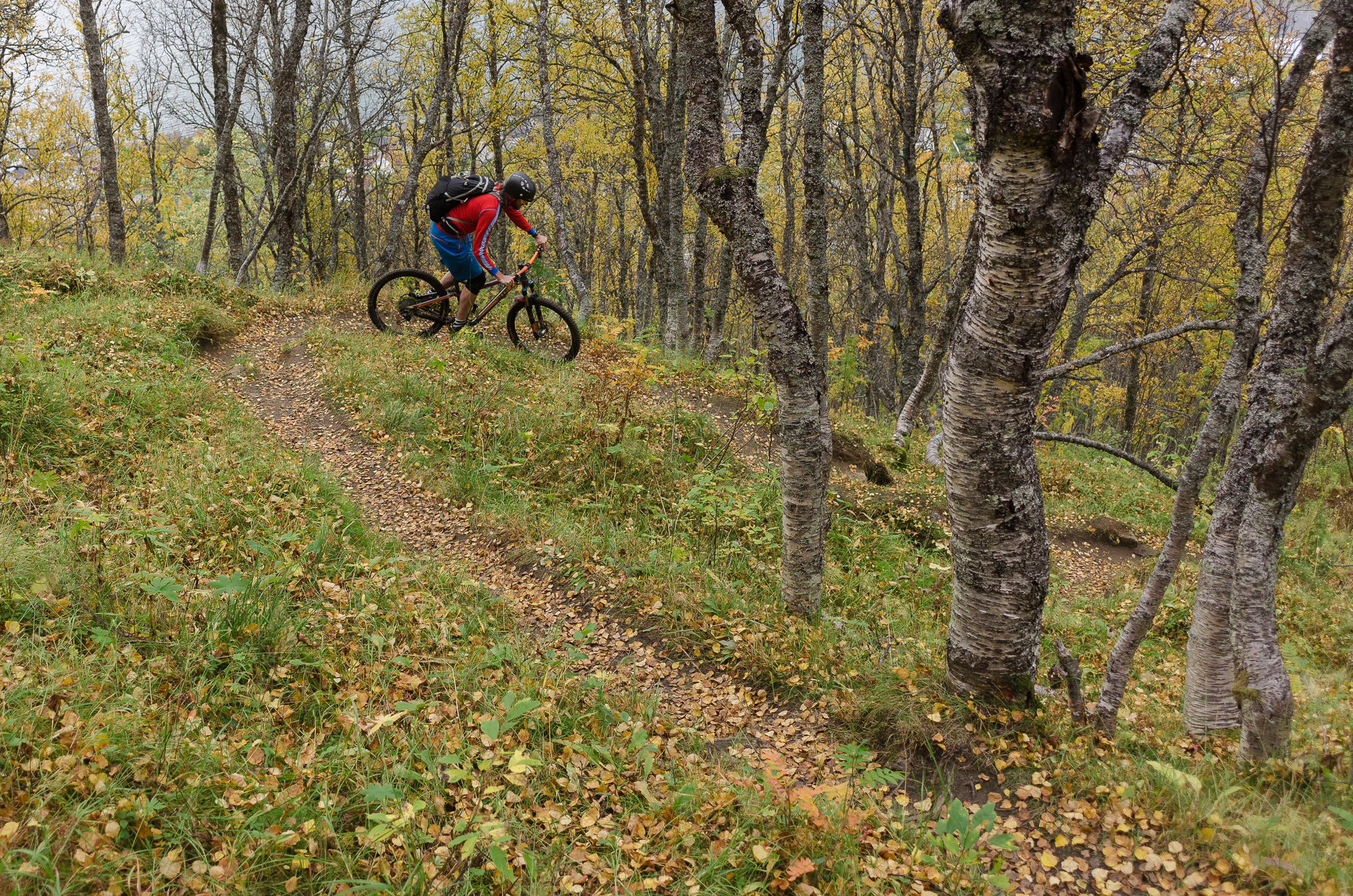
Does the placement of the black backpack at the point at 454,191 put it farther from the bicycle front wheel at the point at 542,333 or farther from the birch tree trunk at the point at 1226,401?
the birch tree trunk at the point at 1226,401

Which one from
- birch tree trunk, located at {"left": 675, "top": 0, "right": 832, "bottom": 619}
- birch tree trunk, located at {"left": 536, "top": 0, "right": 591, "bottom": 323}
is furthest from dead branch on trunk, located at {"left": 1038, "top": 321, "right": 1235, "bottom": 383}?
birch tree trunk, located at {"left": 536, "top": 0, "right": 591, "bottom": 323}

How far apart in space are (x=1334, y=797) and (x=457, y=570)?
5.09 meters

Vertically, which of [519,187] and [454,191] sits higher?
[519,187]

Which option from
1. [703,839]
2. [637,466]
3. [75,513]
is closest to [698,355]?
[637,466]

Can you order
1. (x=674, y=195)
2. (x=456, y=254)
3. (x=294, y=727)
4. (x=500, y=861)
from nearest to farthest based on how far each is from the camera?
(x=500, y=861)
(x=294, y=727)
(x=456, y=254)
(x=674, y=195)

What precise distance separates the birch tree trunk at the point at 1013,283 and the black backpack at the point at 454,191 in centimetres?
701

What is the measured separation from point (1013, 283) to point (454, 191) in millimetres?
7562

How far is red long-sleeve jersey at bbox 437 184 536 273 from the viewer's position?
858 centimetres

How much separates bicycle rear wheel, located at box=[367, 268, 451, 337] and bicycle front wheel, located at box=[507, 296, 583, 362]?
40.9 inches

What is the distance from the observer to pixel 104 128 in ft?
34.6

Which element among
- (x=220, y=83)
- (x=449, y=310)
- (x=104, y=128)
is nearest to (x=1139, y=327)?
(x=449, y=310)

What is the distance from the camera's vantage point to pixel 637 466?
724cm

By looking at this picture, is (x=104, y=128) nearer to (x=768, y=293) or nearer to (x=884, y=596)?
(x=768, y=293)

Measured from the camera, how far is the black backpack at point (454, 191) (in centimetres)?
A: 843
